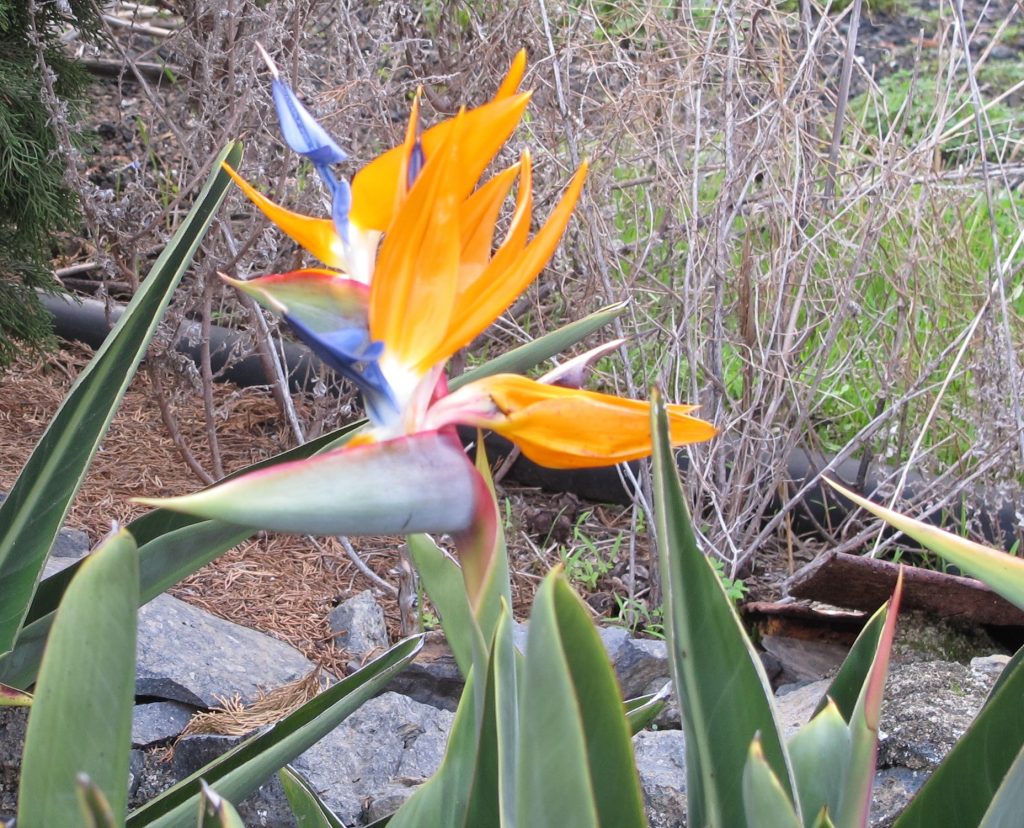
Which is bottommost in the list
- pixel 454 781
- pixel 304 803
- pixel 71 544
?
pixel 71 544

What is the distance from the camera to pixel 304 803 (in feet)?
3.38

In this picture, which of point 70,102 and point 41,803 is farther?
point 70,102

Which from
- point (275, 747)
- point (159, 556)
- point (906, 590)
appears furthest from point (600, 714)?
point (906, 590)

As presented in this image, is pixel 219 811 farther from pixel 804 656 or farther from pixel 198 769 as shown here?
pixel 804 656

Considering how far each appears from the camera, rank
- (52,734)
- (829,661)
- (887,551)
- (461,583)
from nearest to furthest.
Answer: (52,734) < (461,583) < (829,661) < (887,551)

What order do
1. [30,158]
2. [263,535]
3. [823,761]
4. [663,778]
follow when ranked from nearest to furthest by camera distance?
[823,761]
[663,778]
[30,158]
[263,535]

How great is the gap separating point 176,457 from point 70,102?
95 centimetres

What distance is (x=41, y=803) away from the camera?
2.32ft

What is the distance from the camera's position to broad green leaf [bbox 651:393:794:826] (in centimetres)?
75

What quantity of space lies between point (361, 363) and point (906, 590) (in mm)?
1686

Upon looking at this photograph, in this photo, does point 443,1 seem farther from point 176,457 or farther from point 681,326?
point 176,457

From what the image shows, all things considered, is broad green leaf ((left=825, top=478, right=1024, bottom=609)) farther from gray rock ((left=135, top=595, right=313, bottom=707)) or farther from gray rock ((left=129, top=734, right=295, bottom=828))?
gray rock ((left=135, top=595, right=313, bottom=707))

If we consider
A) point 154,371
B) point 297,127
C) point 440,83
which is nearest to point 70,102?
point 154,371

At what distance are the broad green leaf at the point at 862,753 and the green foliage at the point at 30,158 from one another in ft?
6.74
